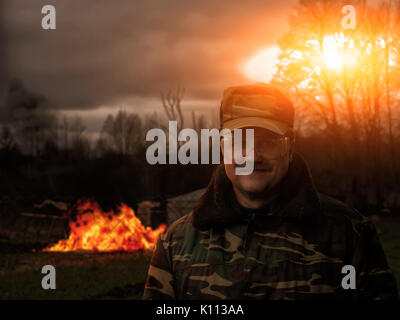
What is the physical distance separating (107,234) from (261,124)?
1107 cm

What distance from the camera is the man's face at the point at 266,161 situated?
282 centimetres

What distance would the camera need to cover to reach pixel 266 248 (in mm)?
2893

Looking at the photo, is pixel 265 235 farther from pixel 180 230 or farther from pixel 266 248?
pixel 180 230

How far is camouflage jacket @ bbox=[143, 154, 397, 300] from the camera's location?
2.80 meters

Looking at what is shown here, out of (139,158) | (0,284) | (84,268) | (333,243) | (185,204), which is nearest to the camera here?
(333,243)

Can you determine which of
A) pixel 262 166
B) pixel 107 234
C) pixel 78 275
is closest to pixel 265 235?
pixel 262 166

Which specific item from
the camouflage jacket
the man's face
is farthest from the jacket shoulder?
the man's face

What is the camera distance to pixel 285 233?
290 centimetres

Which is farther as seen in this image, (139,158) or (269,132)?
(139,158)

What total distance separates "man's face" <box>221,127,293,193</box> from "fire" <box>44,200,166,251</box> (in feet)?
34.7

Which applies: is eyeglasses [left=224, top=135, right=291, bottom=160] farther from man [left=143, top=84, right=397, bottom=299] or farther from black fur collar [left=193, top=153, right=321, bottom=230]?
black fur collar [left=193, top=153, right=321, bottom=230]
